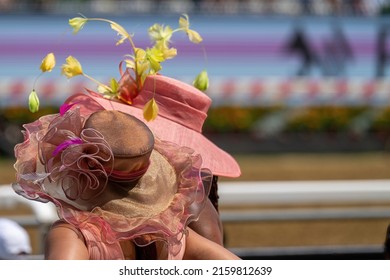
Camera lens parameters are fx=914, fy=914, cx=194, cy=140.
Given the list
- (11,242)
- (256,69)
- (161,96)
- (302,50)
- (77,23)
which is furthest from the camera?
(256,69)

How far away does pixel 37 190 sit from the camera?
1414 millimetres

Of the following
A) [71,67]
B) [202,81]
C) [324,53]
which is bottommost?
[324,53]

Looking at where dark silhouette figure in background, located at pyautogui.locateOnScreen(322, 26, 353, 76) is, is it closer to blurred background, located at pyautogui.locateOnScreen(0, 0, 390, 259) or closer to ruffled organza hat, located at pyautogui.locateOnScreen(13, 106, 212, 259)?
blurred background, located at pyautogui.locateOnScreen(0, 0, 390, 259)

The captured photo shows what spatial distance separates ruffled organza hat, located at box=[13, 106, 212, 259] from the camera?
53.7 inches

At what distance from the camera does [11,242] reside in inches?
119

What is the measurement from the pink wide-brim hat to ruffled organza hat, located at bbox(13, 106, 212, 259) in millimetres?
214

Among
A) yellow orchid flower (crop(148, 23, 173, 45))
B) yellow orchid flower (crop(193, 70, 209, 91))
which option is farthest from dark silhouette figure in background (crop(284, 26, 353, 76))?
yellow orchid flower (crop(148, 23, 173, 45))

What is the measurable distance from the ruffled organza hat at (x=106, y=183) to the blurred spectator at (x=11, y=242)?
5.17 ft

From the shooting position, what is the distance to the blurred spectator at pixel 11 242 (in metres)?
2.99

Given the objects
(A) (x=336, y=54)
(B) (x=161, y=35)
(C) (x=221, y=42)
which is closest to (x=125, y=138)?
(B) (x=161, y=35)

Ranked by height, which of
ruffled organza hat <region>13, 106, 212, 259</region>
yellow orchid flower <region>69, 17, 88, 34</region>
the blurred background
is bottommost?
the blurred background

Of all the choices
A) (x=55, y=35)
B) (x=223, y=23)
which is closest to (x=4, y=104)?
(x=55, y=35)

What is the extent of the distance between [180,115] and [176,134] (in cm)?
8

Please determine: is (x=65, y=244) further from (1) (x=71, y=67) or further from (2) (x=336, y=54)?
(2) (x=336, y=54)
